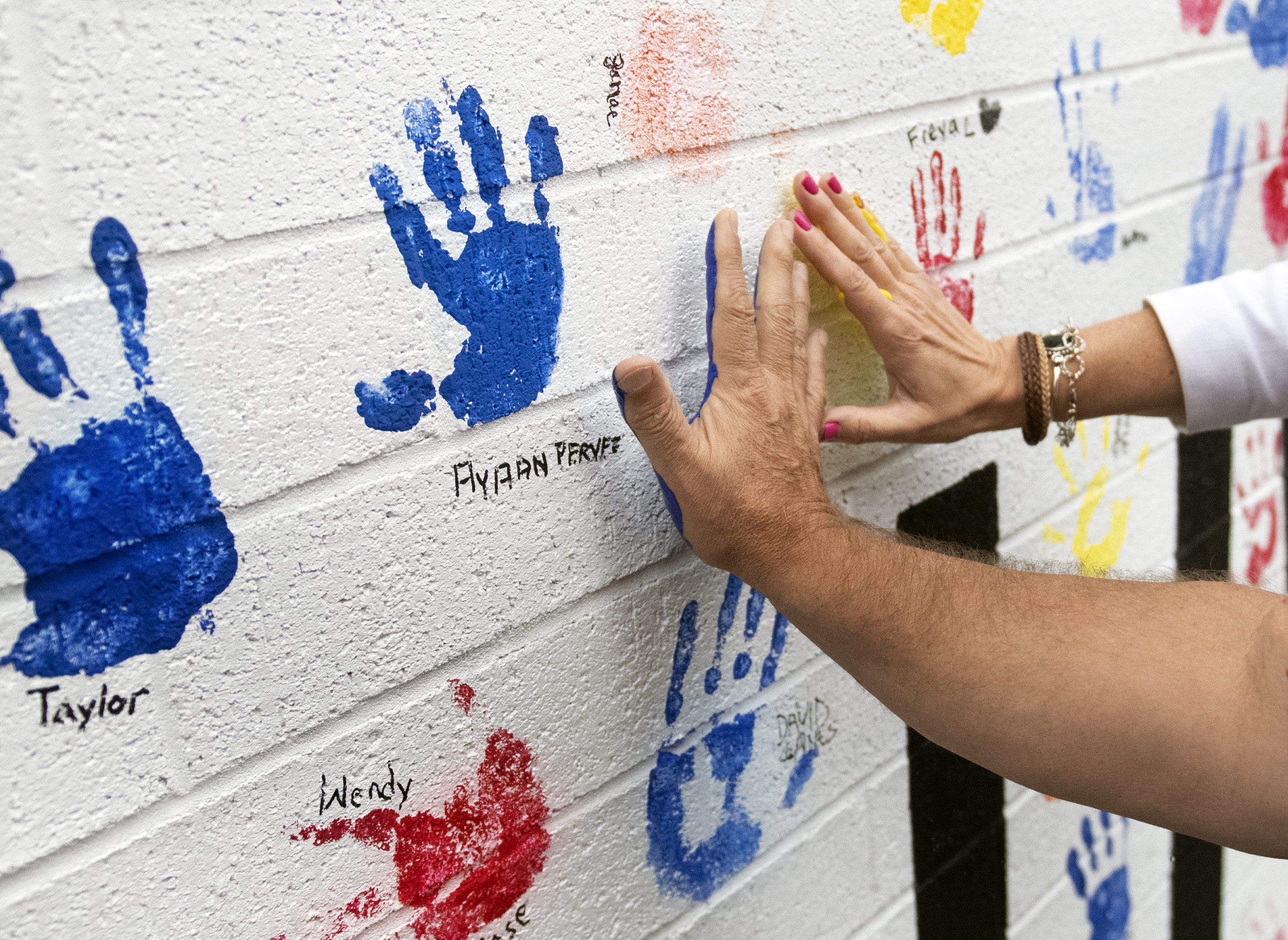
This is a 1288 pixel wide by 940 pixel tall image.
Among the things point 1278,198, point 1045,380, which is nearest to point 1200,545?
point 1278,198

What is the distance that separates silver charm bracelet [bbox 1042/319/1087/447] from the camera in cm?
116

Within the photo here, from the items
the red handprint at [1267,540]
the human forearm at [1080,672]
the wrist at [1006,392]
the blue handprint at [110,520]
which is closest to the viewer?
the blue handprint at [110,520]

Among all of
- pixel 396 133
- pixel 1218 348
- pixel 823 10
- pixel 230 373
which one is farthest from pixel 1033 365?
pixel 230 373

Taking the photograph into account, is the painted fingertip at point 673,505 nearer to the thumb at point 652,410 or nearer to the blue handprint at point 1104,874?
the thumb at point 652,410

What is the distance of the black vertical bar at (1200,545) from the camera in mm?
1790

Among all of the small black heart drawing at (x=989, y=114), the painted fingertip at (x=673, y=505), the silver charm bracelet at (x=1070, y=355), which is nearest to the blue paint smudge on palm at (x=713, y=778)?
the painted fingertip at (x=673, y=505)

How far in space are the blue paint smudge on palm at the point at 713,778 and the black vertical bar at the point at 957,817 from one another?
34cm

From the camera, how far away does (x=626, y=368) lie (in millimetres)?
784

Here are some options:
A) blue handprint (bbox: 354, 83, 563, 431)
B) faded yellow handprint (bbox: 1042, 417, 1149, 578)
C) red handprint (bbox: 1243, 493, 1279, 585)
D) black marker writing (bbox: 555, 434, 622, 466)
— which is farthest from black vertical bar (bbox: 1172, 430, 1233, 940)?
blue handprint (bbox: 354, 83, 563, 431)

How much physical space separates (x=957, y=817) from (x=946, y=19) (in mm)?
1130

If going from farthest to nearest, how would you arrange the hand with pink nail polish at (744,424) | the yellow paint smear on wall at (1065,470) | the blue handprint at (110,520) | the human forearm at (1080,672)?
the yellow paint smear on wall at (1065,470) < the hand with pink nail polish at (744,424) < the human forearm at (1080,672) < the blue handprint at (110,520)

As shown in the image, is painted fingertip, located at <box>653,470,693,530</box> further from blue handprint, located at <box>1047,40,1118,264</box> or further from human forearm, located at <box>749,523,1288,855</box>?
blue handprint, located at <box>1047,40,1118,264</box>

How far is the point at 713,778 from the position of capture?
3.54ft

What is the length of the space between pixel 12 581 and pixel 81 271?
22 cm
